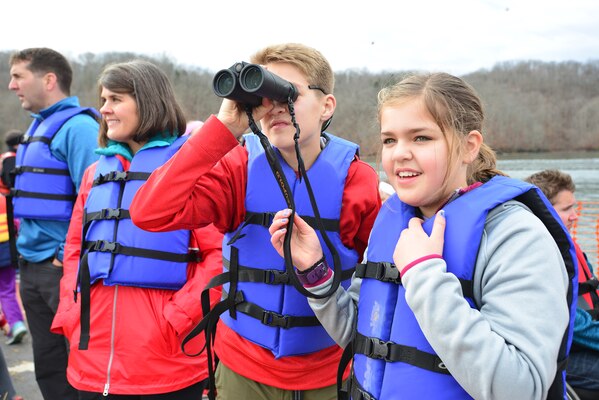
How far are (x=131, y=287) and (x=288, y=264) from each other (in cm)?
103

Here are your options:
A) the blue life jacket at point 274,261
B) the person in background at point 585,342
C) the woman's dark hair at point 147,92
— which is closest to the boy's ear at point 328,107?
the blue life jacket at point 274,261

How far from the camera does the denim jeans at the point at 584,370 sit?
9.18 ft

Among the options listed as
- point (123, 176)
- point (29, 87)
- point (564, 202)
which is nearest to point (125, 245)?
point (123, 176)

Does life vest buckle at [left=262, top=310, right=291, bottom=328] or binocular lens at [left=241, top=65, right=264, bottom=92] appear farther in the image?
life vest buckle at [left=262, top=310, right=291, bottom=328]

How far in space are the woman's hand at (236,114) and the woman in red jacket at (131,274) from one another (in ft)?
2.49

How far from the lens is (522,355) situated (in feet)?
→ 4.29

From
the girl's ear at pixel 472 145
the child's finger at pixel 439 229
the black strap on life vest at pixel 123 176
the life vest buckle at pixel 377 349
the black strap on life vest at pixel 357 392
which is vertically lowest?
the black strap on life vest at pixel 357 392

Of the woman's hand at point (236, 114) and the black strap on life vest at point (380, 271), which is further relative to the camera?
the woman's hand at point (236, 114)

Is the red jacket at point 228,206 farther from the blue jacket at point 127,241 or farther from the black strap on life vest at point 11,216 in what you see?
the black strap on life vest at point 11,216

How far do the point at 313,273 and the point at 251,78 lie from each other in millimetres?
687

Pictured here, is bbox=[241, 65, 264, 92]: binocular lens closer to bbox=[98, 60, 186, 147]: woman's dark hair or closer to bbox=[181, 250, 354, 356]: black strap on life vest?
bbox=[181, 250, 354, 356]: black strap on life vest

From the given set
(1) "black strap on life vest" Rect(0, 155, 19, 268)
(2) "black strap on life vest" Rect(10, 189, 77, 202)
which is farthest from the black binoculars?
(1) "black strap on life vest" Rect(0, 155, 19, 268)

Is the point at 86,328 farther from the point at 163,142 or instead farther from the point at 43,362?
the point at 43,362

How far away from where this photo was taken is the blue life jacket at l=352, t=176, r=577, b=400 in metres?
1.45
